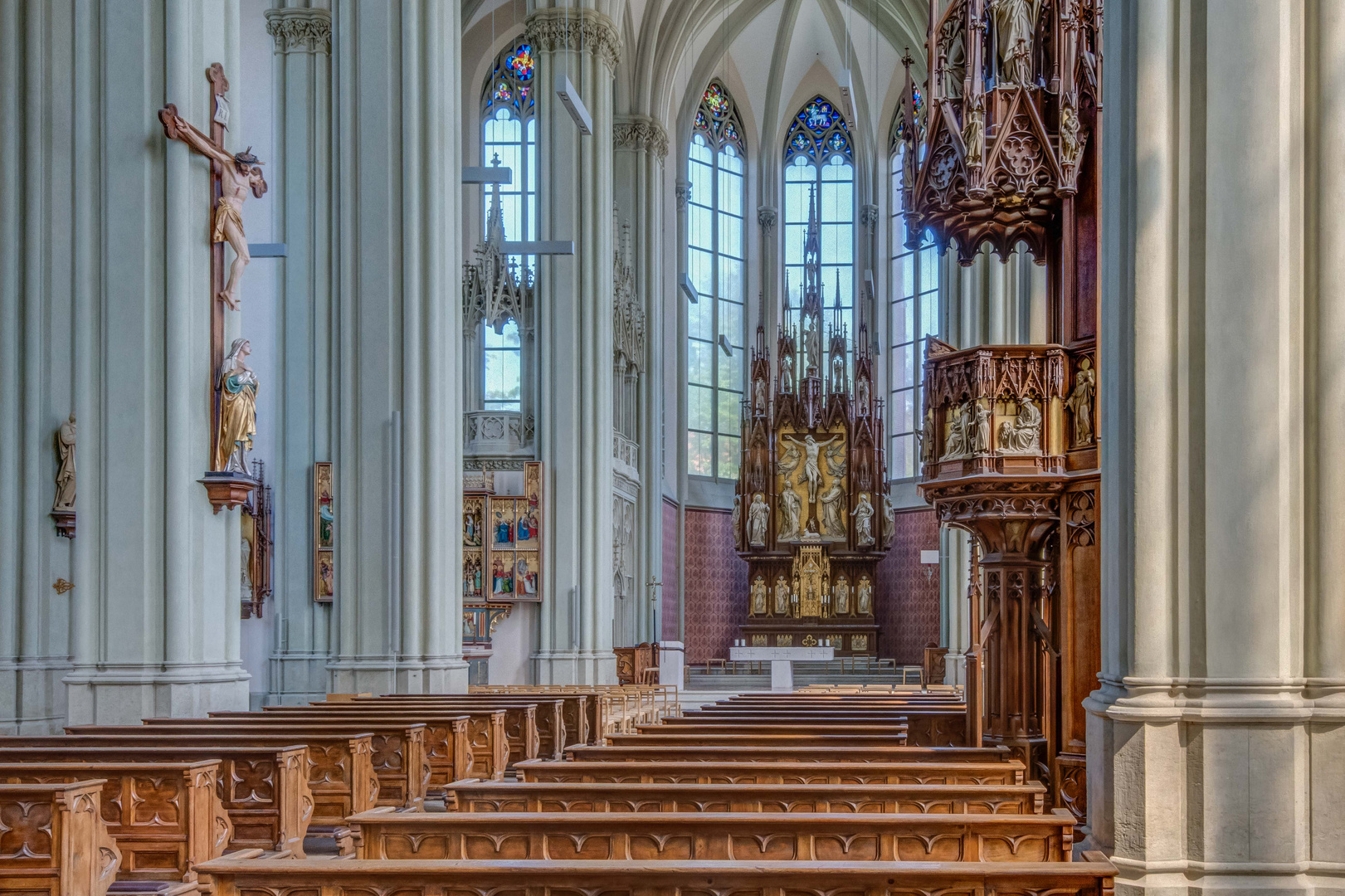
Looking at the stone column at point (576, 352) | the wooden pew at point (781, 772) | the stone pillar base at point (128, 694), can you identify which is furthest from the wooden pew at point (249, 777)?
the stone column at point (576, 352)

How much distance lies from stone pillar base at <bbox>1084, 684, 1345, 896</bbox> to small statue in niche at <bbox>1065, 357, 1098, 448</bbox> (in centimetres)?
307

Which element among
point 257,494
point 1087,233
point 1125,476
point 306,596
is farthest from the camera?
point 257,494

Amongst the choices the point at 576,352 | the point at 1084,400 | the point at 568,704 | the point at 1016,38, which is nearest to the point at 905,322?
the point at 576,352

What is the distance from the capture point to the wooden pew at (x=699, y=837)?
16.6 ft

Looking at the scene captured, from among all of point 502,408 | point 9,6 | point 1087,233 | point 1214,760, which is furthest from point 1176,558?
point 502,408

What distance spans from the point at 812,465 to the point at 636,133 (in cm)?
763

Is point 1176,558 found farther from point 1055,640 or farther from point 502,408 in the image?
point 502,408

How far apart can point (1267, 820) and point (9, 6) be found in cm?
1230

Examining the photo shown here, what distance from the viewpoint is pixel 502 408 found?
73.3 ft

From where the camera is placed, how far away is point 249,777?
→ 24.4 feet

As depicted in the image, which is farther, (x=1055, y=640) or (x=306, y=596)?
(x=306, y=596)

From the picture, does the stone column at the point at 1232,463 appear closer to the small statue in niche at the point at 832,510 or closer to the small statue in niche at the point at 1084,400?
the small statue in niche at the point at 1084,400

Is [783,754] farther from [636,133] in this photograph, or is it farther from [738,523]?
[738,523]

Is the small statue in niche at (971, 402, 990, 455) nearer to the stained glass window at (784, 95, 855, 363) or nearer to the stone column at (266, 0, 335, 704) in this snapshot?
the stone column at (266, 0, 335, 704)
